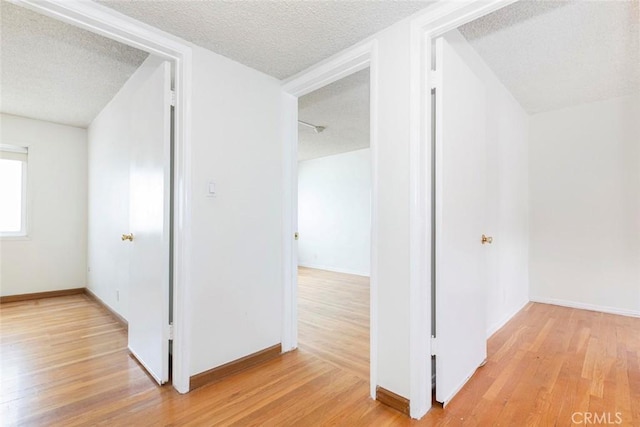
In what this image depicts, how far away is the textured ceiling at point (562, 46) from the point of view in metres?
1.87

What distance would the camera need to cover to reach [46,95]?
3160 mm

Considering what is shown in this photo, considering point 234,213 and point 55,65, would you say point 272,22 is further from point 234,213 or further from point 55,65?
point 55,65

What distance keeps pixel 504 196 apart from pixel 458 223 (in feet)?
5.11

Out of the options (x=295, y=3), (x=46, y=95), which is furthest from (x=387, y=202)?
(x=46, y=95)

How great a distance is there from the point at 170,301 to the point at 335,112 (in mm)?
2739

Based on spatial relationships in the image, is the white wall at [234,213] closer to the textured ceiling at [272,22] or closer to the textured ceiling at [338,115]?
the textured ceiling at [272,22]

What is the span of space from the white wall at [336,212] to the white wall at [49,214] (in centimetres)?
409

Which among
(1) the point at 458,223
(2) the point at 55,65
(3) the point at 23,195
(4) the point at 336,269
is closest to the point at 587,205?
(1) the point at 458,223

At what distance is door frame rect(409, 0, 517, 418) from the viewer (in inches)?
65.5

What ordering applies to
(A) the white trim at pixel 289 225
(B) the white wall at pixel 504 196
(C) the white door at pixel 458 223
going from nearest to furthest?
(C) the white door at pixel 458 223, (A) the white trim at pixel 289 225, (B) the white wall at pixel 504 196

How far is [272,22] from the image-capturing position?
1.76m

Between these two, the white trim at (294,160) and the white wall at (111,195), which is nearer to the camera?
the white trim at (294,160)

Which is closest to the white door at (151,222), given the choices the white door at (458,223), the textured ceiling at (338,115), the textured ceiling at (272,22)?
the textured ceiling at (272,22)

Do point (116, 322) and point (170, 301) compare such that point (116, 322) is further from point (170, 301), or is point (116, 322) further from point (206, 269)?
point (206, 269)
